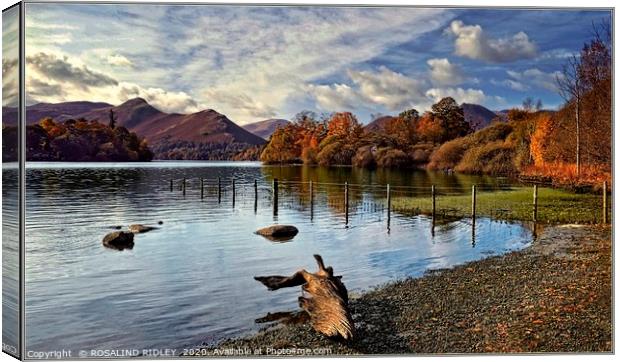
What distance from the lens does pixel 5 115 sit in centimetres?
862

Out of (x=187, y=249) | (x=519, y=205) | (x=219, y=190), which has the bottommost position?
(x=187, y=249)

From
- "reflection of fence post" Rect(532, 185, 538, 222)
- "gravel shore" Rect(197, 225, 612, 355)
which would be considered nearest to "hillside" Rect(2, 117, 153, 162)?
"gravel shore" Rect(197, 225, 612, 355)

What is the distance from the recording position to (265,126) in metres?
10.3

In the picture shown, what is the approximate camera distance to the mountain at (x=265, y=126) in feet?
33.1

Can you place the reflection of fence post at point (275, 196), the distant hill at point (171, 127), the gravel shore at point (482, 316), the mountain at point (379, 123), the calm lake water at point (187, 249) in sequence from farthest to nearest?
1. the reflection of fence post at point (275, 196)
2. the mountain at point (379, 123)
3. the distant hill at point (171, 127)
4. the calm lake water at point (187, 249)
5. the gravel shore at point (482, 316)

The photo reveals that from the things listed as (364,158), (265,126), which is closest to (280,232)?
(364,158)

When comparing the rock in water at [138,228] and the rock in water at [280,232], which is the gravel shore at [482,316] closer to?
the rock in water at [280,232]

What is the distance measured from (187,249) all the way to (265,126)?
9.99 ft

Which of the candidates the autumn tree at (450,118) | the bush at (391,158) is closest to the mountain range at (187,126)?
the autumn tree at (450,118)

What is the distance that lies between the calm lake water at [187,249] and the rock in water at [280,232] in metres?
0.16

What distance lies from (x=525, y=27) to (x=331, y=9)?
3.02m

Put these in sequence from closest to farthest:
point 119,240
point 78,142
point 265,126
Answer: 1. point 78,142
2. point 265,126
3. point 119,240

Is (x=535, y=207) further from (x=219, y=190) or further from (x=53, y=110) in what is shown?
(x=53, y=110)

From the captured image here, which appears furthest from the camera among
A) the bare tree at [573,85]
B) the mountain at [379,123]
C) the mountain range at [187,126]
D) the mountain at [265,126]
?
the mountain at [379,123]
